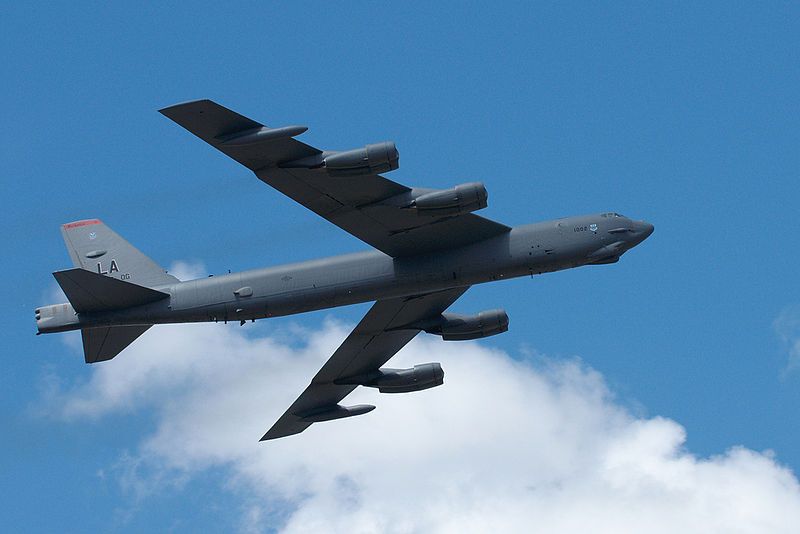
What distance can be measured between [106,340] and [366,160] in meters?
12.3

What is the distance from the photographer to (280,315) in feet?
158

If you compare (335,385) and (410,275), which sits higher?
(410,275)

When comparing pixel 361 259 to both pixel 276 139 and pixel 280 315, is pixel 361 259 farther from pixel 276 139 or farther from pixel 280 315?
pixel 276 139

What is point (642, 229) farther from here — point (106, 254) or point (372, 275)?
point (106, 254)

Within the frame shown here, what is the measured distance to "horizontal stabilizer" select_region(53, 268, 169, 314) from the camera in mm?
45750

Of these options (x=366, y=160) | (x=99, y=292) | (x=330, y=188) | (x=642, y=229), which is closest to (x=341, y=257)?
(x=330, y=188)

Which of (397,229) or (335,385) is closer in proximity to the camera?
(397,229)

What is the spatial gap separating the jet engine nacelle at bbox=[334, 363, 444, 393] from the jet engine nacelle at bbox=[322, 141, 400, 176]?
12.8 meters

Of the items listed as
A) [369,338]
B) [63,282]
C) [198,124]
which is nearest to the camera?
[198,124]

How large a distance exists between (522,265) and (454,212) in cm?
352

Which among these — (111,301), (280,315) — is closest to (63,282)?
(111,301)

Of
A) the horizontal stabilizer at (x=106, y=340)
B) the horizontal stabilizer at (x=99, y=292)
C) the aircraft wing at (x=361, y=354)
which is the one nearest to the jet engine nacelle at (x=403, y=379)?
the aircraft wing at (x=361, y=354)

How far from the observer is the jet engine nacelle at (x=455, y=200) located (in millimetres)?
45469

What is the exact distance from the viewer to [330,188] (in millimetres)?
45688
